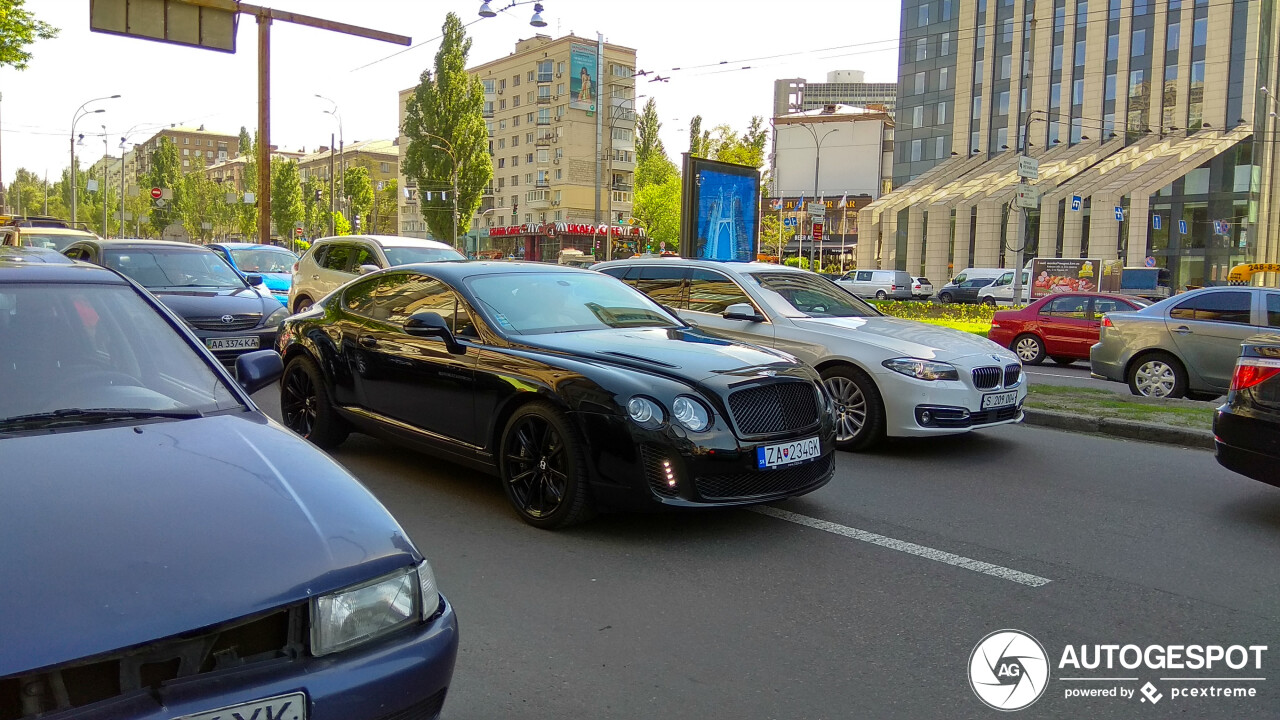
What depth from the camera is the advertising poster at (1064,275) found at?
29062 millimetres

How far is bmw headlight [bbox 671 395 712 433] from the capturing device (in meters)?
4.73

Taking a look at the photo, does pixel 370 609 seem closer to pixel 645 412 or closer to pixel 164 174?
pixel 645 412

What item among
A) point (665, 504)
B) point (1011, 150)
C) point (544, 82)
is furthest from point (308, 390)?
point (544, 82)

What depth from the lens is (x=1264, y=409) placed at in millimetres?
5406

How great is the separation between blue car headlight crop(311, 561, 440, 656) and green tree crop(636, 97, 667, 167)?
87.9 metres

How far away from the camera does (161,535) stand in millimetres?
2182

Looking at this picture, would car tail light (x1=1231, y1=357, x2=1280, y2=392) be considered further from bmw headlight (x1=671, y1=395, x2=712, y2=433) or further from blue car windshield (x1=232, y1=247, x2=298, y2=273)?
blue car windshield (x1=232, y1=247, x2=298, y2=273)

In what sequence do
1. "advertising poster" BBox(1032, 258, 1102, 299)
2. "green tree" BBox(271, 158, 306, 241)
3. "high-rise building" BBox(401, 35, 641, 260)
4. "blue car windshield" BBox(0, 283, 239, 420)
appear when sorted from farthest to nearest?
"green tree" BBox(271, 158, 306, 241) → "high-rise building" BBox(401, 35, 641, 260) → "advertising poster" BBox(1032, 258, 1102, 299) → "blue car windshield" BBox(0, 283, 239, 420)

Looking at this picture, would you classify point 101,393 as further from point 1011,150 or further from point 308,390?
point 1011,150

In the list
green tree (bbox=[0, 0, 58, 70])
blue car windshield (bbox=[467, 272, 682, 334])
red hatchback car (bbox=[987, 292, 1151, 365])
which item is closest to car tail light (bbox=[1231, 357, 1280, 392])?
blue car windshield (bbox=[467, 272, 682, 334])

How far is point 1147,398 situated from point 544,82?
80506 mm

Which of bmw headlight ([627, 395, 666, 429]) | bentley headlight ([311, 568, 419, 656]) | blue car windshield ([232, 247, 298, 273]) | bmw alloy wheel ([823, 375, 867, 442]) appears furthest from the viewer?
blue car windshield ([232, 247, 298, 273])

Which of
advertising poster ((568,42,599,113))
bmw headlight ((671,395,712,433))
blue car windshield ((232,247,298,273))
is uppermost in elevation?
advertising poster ((568,42,599,113))

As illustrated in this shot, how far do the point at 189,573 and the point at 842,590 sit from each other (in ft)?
9.70
